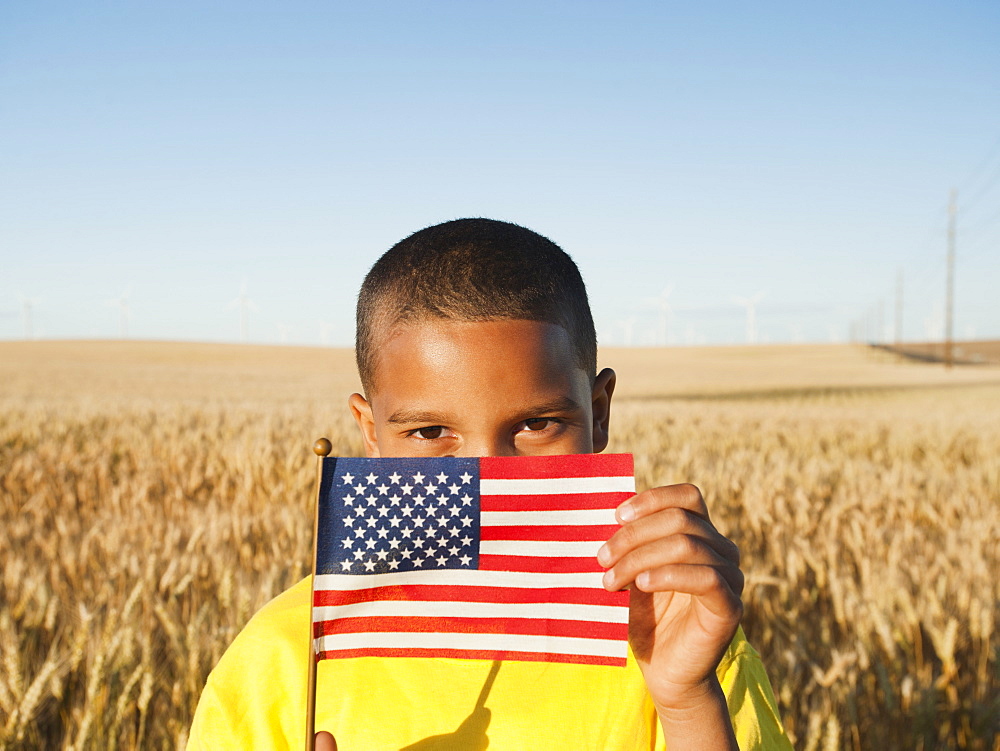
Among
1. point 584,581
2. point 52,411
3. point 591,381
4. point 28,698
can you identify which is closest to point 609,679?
point 584,581

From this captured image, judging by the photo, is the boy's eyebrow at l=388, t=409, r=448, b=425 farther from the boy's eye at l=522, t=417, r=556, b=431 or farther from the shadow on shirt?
the shadow on shirt

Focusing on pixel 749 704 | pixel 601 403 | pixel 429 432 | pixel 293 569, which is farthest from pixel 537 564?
pixel 293 569

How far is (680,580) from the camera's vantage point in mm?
1238

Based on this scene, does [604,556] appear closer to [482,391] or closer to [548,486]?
[548,486]

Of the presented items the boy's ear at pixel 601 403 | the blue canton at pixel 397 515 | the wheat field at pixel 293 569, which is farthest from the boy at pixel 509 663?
the wheat field at pixel 293 569

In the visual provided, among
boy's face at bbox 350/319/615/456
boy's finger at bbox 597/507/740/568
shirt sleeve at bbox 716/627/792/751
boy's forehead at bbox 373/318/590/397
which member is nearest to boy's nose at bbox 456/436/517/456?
boy's face at bbox 350/319/615/456

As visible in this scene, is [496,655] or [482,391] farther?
[482,391]

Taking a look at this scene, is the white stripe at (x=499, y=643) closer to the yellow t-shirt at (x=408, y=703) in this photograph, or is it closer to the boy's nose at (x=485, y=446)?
the yellow t-shirt at (x=408, y=703)

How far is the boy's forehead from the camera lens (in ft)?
5.08

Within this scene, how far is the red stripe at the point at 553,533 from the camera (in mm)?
1416

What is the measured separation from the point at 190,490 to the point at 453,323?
170 inches

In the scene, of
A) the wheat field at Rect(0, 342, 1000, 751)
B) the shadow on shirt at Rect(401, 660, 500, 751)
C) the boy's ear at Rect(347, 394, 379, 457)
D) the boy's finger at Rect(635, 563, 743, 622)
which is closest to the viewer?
the boy's finger at Rect(635, 563, 743, 622)

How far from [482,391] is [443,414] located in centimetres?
10

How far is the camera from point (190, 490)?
5.29m
